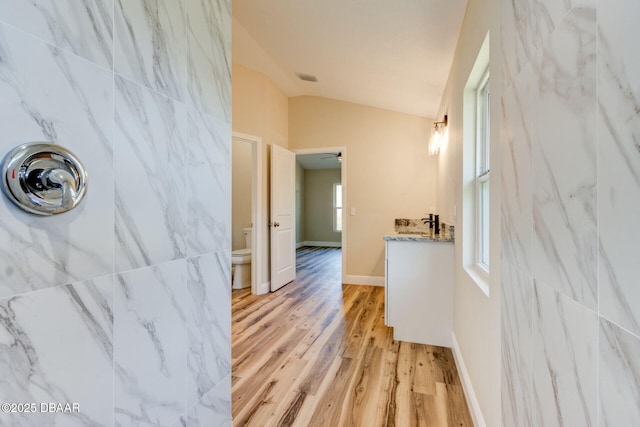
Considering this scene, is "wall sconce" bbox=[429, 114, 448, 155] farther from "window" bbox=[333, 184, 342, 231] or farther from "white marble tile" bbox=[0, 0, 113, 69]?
"window" bbox=[333, 184, 342, 231]

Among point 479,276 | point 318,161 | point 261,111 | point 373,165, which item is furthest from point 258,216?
point 318,161

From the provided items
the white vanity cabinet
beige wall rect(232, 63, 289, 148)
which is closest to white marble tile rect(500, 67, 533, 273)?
the white vanity cabinet

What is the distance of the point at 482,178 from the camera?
72.2 inches

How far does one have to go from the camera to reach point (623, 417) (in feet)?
1.44

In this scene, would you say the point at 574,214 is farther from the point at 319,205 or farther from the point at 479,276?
the point at 319,205

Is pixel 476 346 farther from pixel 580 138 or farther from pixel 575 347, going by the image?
pixel 580 138

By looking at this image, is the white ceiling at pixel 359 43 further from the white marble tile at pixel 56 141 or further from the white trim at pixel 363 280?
the white trim at pixel 363 280

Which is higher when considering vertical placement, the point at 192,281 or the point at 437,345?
the point at 192,281

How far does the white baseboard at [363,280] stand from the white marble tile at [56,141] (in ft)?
12.8

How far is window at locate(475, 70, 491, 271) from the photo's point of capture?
184 cm

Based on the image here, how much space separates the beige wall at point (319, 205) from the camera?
9023 mm

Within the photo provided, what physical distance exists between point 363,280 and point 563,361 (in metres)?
3.79

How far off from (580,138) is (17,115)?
3.42 feet

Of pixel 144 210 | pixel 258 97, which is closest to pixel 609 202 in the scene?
pixel 144 210
